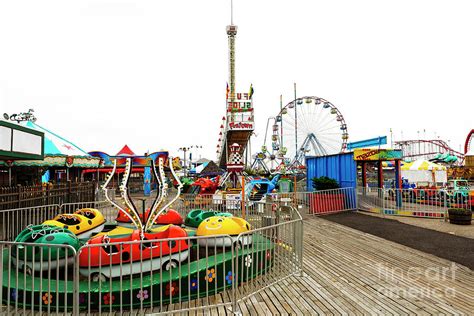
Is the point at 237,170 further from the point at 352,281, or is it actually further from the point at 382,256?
the point at 352,281

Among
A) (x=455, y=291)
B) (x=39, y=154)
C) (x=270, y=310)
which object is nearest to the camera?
(x=270, y=310)

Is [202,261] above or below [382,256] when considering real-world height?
above

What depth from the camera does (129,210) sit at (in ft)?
18.8

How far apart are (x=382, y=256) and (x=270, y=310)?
3.76 meters

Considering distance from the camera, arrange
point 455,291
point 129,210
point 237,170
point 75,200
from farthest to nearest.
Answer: point 237,170
point 75,200
point 129,210
point 455,291

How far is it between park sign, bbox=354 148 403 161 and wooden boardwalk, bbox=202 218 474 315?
312 inches

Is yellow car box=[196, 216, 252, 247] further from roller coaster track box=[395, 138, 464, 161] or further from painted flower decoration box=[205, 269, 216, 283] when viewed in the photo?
roller coaster track box=[395, 138, 464, 161]

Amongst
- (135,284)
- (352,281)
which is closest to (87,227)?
(135,284)

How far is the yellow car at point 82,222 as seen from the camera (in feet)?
21.6

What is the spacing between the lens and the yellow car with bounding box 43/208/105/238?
659 cm

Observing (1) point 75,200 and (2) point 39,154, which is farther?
(1) point 75,200

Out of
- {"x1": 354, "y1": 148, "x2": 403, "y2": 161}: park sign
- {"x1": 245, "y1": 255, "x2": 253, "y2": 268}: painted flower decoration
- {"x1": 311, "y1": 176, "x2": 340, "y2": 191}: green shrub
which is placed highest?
{"x1": 354, "y1": 148, "x2": 403, "y2": 161}: park sign

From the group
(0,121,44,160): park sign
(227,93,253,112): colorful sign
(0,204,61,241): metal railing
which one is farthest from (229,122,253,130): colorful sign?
(0,204,61,241): metal railing

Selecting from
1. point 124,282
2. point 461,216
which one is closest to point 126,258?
point 124,282
